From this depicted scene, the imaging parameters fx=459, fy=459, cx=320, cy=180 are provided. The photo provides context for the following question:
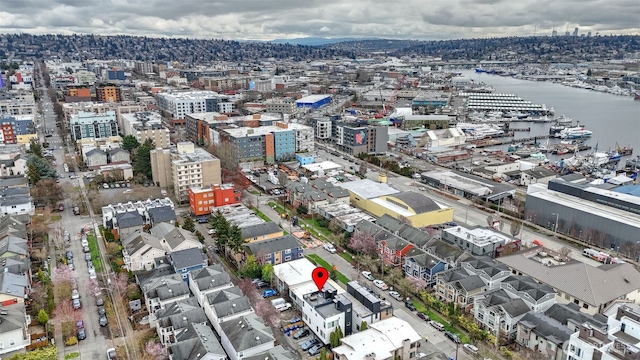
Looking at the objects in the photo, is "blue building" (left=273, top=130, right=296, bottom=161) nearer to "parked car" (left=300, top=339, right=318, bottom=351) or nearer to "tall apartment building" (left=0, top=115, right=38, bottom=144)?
"tall apartment building" (left=0, top=115, right=38, bottom=144)

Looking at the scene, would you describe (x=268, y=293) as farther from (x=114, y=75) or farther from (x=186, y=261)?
(x=114, y=75)

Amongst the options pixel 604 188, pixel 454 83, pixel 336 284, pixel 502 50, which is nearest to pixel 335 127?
pixel 604 188

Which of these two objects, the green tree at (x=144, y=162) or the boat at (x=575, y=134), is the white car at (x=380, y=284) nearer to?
the green tree at (x=144, y=162)

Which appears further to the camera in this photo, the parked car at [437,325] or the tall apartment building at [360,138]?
the tall apartment building at [360,138]

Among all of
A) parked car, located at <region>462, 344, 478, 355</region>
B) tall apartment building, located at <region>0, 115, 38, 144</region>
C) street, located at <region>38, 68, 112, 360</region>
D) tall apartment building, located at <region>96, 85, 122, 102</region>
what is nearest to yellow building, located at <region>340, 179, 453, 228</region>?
parked car, located at <region>462, 344, 478, 355</region>

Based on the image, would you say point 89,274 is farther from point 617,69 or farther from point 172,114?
point 617,69

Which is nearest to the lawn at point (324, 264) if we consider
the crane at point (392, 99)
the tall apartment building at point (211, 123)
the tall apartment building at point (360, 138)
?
the tall apartment building at point (360, 138)
